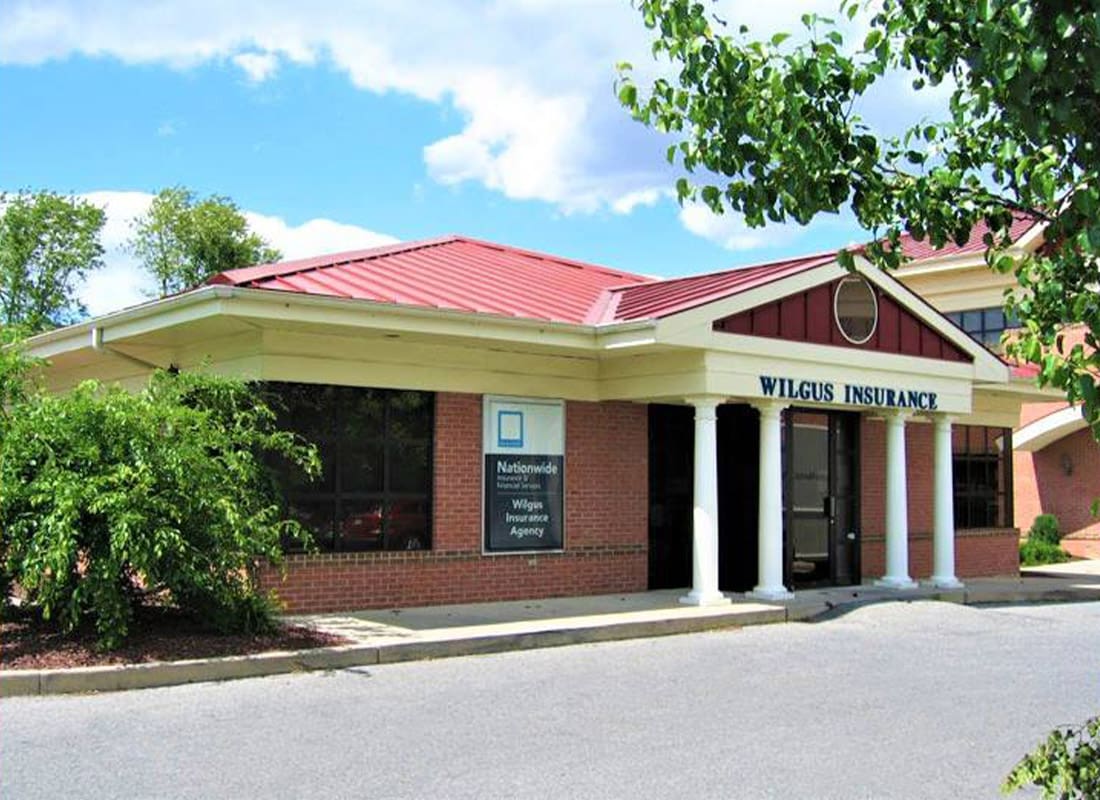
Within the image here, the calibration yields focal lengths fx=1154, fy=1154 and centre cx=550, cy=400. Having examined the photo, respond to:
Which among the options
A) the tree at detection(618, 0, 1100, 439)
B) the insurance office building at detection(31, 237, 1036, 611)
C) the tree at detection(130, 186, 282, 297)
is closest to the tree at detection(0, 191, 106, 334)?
the tree at detection(130, 186, 282, 297)

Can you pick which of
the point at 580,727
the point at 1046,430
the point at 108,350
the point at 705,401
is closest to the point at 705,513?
the point at 705,401

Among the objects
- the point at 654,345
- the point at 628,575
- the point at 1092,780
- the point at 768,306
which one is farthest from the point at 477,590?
the point at 1092,780

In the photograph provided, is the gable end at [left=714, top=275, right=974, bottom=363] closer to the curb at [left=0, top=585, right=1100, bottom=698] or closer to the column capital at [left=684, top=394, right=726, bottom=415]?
the column capital at [left=684, top=394, right=726, bottom=415]

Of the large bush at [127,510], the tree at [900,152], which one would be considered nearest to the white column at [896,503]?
the large bush at [127,510]

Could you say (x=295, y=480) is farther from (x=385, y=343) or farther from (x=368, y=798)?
(x=368, y=798)

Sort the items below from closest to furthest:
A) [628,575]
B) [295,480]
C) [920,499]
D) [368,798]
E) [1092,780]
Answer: [1092,780] → [368,798] → [295,480] → [628,575] → [920,499]

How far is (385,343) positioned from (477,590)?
3.19 meters

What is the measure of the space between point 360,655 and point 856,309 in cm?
883

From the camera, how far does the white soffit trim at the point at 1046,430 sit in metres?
29.0

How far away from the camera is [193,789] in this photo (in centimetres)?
610

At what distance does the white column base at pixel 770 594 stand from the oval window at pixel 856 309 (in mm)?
3572

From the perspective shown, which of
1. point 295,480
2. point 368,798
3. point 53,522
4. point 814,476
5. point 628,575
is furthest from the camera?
point 814,476

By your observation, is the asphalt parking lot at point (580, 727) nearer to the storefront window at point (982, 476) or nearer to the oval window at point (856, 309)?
the oval window at point (856, 309)

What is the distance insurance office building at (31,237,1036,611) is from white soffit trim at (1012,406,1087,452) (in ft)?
41.3
